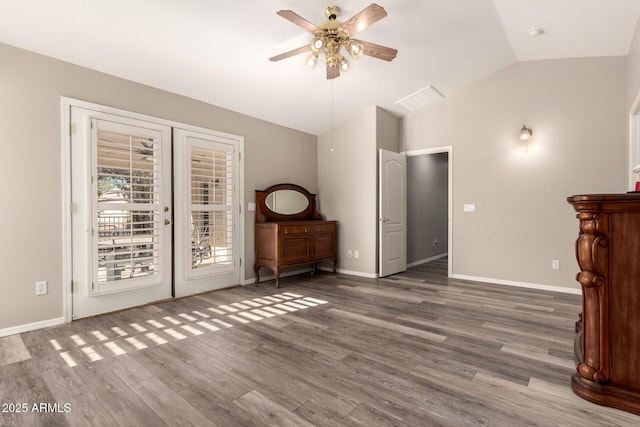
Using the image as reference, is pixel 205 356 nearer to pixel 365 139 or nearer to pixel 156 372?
pixel 156 372

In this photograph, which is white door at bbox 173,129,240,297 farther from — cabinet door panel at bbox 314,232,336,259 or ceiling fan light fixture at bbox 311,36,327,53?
ceiling fan light fixture at bbox 311,36,327,53

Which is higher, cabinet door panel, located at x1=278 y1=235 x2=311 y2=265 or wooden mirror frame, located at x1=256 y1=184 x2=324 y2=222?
wooden mirror frame, located at x1=256 y1=184 x2=324 y2=222

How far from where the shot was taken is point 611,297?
5.88ft

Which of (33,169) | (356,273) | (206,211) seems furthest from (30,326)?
(356,273)

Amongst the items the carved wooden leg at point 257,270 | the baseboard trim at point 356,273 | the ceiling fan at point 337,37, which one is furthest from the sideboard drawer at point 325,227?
the ceiling fan at point 337,37

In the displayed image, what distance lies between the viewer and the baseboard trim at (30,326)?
2857 millimetres

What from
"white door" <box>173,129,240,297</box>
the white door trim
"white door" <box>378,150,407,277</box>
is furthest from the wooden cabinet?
the white door trim

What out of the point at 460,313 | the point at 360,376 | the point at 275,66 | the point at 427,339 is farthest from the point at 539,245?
the point at 275,66

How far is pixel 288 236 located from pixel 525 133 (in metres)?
3.66

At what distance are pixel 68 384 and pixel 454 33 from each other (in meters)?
4.70

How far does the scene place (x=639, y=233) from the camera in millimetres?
1724

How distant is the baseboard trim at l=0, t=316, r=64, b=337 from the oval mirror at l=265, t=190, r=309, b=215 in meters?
2.89

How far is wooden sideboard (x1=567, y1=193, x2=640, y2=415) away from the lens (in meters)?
1.74

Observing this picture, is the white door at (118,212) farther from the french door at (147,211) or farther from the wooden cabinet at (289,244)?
the wooden cabinet at (289,244)
